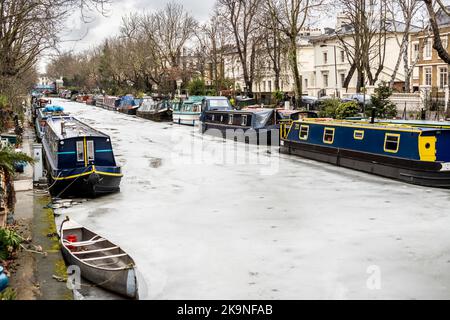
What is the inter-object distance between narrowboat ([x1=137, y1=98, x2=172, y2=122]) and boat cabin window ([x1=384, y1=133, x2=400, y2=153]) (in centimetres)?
3469

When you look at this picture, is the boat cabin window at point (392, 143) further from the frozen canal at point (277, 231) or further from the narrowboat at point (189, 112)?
the narrowboat at point (189, 112)

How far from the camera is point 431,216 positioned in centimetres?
1573

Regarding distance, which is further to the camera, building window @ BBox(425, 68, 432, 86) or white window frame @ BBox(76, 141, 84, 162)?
building window @ BBox(425, 68, 432, 86)

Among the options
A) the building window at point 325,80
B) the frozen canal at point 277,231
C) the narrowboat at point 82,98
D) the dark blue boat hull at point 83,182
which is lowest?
the frozen canal at point 277,231

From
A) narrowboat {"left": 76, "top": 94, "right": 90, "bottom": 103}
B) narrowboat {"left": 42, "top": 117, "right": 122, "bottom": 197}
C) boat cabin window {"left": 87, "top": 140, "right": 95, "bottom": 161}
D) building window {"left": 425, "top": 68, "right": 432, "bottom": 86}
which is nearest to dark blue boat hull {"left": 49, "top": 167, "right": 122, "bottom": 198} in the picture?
narrowboat {"left": 42, "top": 117, "right": 122, "bottom": 197}

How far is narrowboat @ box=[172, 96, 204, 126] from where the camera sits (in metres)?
47.2

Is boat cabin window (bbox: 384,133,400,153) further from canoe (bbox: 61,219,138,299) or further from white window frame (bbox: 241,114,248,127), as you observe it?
white window frame (bbox: 241,114,248,127)

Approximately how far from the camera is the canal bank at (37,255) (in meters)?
10.2

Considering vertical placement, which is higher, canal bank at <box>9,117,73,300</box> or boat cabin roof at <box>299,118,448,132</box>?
boat cabin roof at <box>299,118,448,132</box>

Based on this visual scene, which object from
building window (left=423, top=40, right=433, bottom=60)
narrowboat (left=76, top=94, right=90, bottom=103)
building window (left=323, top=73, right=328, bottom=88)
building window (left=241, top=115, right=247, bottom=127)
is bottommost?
building window (left=241, top=115, right=247, bottom=127)

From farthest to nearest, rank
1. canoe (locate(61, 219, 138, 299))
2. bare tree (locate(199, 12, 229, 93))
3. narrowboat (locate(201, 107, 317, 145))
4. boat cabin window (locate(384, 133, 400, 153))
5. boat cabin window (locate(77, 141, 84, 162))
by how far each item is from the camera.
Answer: bare tree (locate(199, 12, 229, 93))
narrowboat (locate(201, 107, 317, 145))
boat cabin window (locate(384, 133, 400, 153))
boat cabin window (locate(77, 141, 84, 162))
canoe (locate(61, 219, 138, 299))

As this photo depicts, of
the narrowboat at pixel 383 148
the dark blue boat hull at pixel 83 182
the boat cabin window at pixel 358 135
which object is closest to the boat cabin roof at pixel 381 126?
the narrowboat at pixel 383 148

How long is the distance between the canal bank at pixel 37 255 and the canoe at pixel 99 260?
0.36 m

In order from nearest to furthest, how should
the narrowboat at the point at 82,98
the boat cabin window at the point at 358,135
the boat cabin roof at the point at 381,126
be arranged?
the boat cabin roof at the point at 381,126 < the boat cabin window at the point at 358,135 < the narrowboat at the point at 82,98
